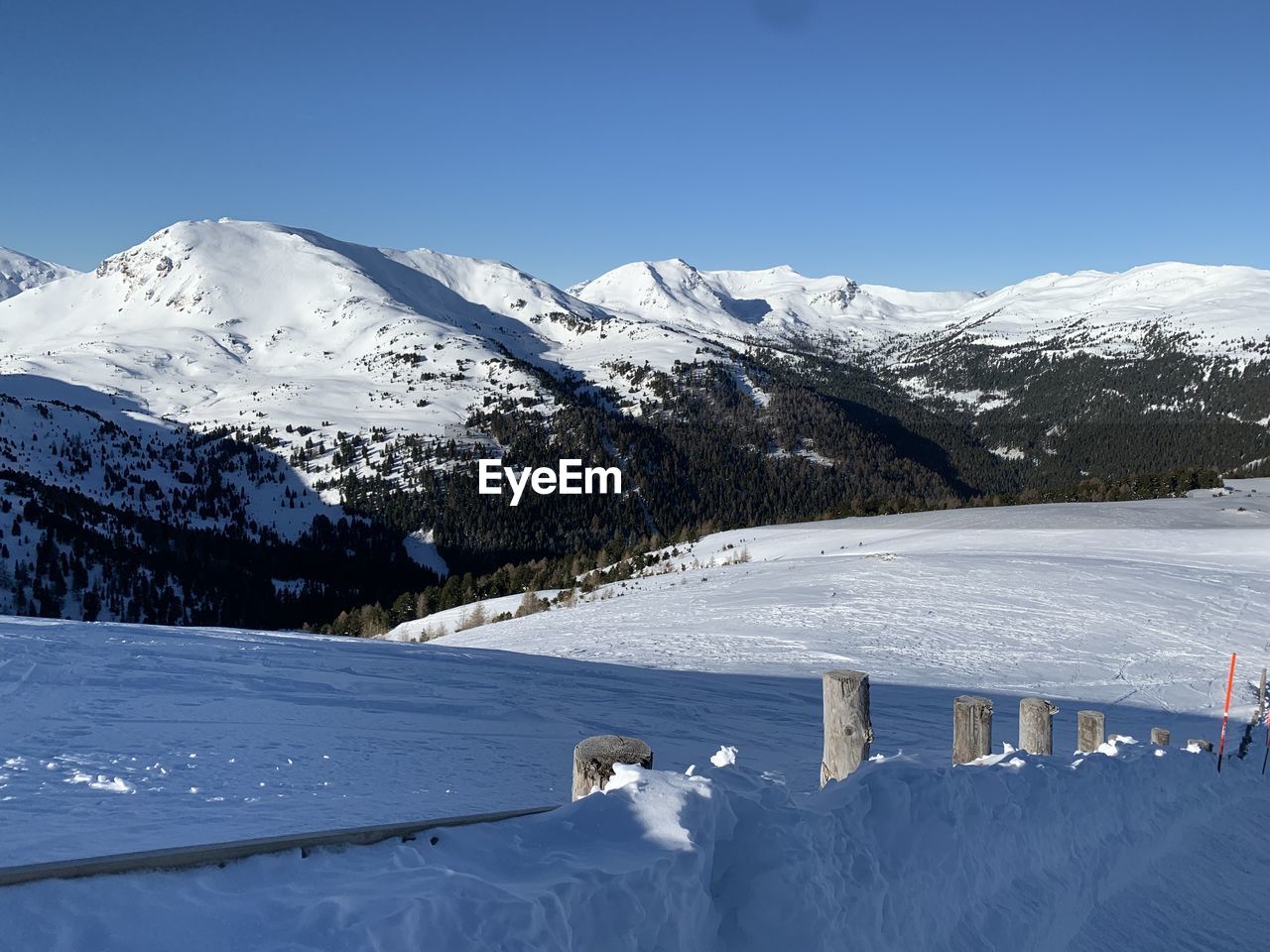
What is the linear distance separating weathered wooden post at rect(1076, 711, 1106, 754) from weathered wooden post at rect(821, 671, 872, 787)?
161 inches

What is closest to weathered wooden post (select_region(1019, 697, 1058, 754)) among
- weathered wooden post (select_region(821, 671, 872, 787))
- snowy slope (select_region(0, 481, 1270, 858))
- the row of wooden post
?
the row of wooden post

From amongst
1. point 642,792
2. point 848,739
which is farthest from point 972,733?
point 642,792

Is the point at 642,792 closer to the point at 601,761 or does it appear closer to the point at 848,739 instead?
the point at 601,761

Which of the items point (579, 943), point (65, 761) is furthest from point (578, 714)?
point (579, 943)

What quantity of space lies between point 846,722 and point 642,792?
7.18ft

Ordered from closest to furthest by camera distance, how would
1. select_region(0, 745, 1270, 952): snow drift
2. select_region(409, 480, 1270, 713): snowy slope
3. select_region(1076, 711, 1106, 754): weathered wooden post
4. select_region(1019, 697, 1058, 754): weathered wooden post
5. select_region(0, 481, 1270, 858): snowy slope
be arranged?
select_region(0, 745, 1270, 952): snow drift < select_region(0, 481, 1270, 858): snowy slope < select_region(1019, 697, 1058, 754): weathered wooden post < select_region(1076, 711, 1106, 754): weathered wooden post < select_region(409, 480, 1270, 713): snowy slope

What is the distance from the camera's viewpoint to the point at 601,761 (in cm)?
415

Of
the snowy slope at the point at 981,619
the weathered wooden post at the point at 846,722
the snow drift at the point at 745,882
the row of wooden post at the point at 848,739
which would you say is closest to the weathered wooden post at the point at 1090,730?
the row of wooden post at the point at 848,739

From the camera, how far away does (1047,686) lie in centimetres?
1425

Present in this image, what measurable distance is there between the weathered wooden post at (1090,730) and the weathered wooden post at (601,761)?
6.23 metres

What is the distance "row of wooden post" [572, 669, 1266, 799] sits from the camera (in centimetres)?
416

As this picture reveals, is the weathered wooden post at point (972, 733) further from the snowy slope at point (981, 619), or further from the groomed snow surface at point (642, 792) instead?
the snowy slope at point (981, 619)

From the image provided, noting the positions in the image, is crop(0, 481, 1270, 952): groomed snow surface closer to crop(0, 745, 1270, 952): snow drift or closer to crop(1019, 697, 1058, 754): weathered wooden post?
crop(0, 745, 1270, 952): snow drift

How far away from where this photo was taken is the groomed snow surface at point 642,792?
121 inches
